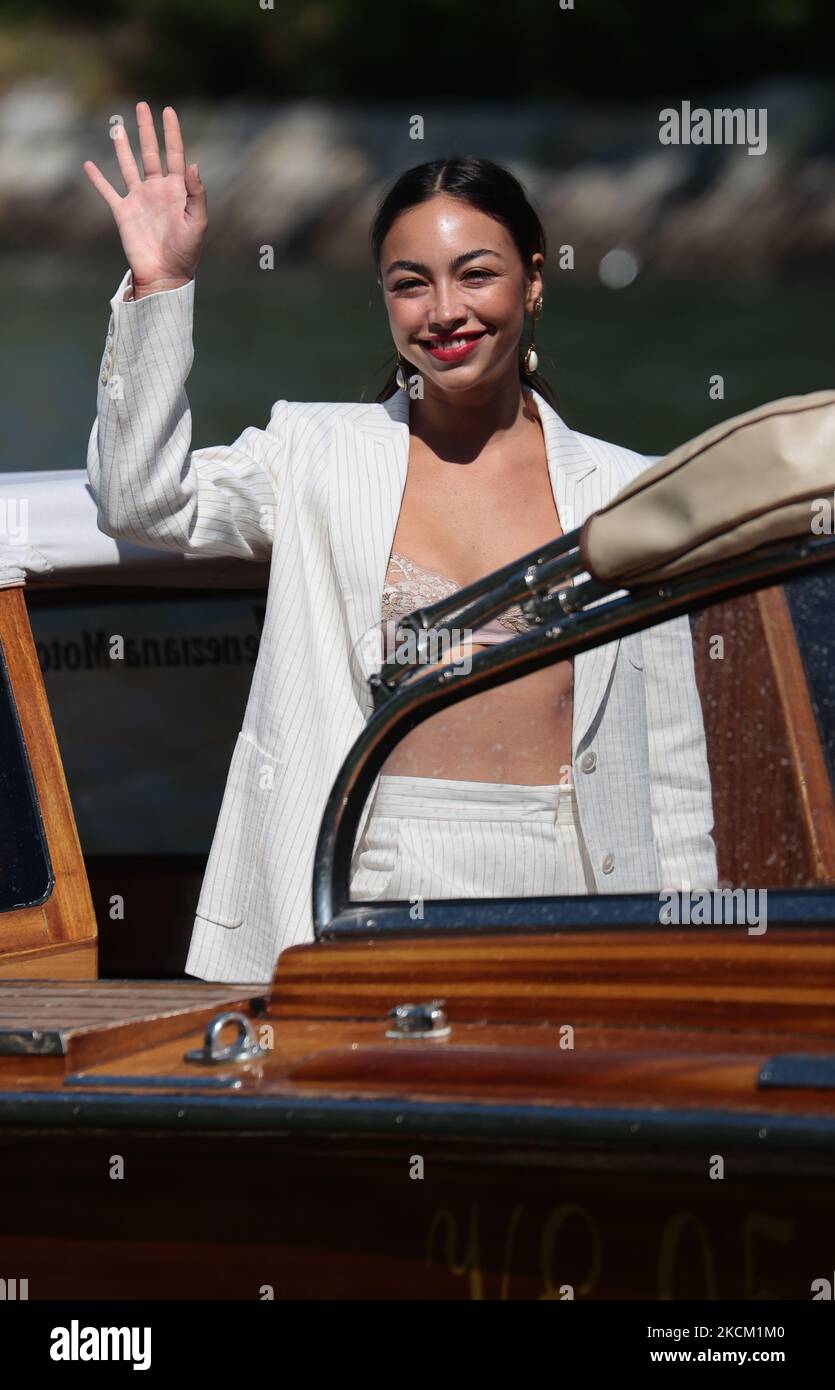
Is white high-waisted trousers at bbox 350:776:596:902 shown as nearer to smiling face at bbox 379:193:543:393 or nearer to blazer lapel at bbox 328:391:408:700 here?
blazer lapel at bbox 328:391:408:700

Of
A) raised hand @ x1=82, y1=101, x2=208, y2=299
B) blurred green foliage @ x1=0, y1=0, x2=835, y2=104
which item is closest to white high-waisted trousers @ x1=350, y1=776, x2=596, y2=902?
raised hand @ x1=82, y1=101, x2=208, y2=299

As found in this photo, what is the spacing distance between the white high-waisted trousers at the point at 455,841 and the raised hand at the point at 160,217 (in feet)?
2.63

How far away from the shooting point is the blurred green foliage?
74.2ft

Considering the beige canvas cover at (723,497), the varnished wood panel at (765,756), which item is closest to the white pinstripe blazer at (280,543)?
the varnished wood panel at (765,756)

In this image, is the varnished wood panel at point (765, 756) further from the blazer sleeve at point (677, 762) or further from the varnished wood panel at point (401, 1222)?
the varnished wood panel at point (401, 1222)

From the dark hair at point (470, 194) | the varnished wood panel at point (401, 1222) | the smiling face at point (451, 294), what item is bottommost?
the varnished wood panel at point (401, 1222)

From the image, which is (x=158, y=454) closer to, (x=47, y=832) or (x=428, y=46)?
(x=47, y=832)

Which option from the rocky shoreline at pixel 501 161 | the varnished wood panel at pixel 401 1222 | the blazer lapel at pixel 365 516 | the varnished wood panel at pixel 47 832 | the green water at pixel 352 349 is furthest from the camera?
the rocky shoreline at pixel 501 161

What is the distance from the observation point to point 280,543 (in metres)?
2.73

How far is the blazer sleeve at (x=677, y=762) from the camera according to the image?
208 centimetres

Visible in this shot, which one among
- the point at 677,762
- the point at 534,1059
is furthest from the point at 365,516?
the point at 534,1059

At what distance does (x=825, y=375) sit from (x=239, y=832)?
54.6 ft

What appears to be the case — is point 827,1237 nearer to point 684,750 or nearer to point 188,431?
point 684,750

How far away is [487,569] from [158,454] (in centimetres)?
50
